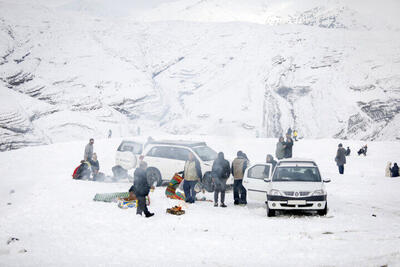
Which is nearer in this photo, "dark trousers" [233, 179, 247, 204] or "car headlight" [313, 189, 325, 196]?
"car headlight" [313, 189, 325, 196]

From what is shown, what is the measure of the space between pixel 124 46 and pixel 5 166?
47.9 meters

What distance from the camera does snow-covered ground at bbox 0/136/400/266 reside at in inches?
244

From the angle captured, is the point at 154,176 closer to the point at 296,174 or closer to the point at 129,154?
the point at 129,154

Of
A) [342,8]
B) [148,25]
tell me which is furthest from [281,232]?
[342,8]

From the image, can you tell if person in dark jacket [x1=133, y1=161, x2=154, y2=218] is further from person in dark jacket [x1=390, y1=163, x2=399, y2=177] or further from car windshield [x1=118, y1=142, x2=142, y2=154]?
person in dark jacket [x1=390, y1=163, x2=399, y2=177]

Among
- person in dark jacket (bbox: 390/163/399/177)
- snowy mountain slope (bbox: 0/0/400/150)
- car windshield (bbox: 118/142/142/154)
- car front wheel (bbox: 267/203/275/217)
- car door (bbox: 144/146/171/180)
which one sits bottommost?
car front wheel (bbox: 267/203/275/217)

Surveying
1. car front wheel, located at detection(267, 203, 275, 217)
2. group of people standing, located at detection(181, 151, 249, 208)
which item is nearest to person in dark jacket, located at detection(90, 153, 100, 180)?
group of people standing, located at detection(181, 151, 249, 208)

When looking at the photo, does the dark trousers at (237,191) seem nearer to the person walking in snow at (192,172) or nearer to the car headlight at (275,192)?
the person walking in snow at (192,172)

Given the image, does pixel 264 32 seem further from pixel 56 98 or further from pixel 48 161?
pixel 48 161

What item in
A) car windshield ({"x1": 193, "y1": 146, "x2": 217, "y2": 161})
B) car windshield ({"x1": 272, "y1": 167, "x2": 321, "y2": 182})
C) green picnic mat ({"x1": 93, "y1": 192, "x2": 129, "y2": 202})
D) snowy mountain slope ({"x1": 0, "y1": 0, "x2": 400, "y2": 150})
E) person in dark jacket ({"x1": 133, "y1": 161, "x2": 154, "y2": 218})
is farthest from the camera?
snowy mountain slope ({"x1": 0, "y1": 0, "x2": 400, "y2": 150})

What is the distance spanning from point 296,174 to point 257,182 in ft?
4.35

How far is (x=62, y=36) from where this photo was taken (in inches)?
2456

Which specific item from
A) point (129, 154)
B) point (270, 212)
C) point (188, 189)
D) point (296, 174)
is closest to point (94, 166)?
point (129, 154)

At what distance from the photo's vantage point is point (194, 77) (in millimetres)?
59875
